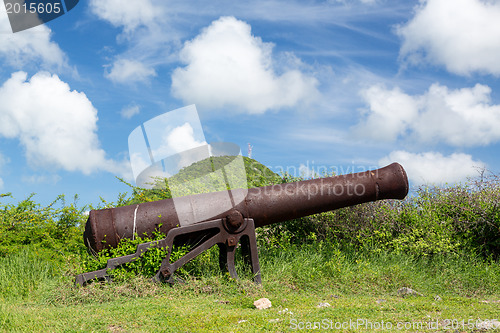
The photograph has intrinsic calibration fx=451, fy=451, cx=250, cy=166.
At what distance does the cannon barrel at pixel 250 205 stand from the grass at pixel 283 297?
861 millimetres

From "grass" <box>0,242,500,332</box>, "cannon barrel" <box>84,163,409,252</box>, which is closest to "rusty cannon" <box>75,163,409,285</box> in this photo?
"cannon barrel" <box>84,163,409,252</box>

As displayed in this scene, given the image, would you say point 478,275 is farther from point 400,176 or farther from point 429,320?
point 429,320

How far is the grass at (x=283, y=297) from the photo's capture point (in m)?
5.43

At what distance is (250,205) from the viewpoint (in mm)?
7477

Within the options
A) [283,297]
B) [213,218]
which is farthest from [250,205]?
[283,297]

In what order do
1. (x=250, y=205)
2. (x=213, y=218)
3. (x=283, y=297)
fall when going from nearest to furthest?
(x=283, y=297)
(x=213, y=218)
(x=250, y=205)

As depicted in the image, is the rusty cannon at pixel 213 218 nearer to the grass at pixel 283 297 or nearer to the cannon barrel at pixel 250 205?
the cannon barrel at pixel 250 205

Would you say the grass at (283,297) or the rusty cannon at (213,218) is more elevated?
the rusty cannon at (213,218)

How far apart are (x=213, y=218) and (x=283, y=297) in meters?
1.67

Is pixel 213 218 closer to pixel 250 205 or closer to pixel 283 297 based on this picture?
pixel 250 205

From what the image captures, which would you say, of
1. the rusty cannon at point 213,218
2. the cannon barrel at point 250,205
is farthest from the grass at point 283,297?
the cannon barrel at point 250,205

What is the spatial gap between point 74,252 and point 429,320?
7.50 meters

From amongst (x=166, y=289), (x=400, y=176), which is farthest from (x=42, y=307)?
(x=400, y=176)

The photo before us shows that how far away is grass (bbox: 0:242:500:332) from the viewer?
5430 mm
